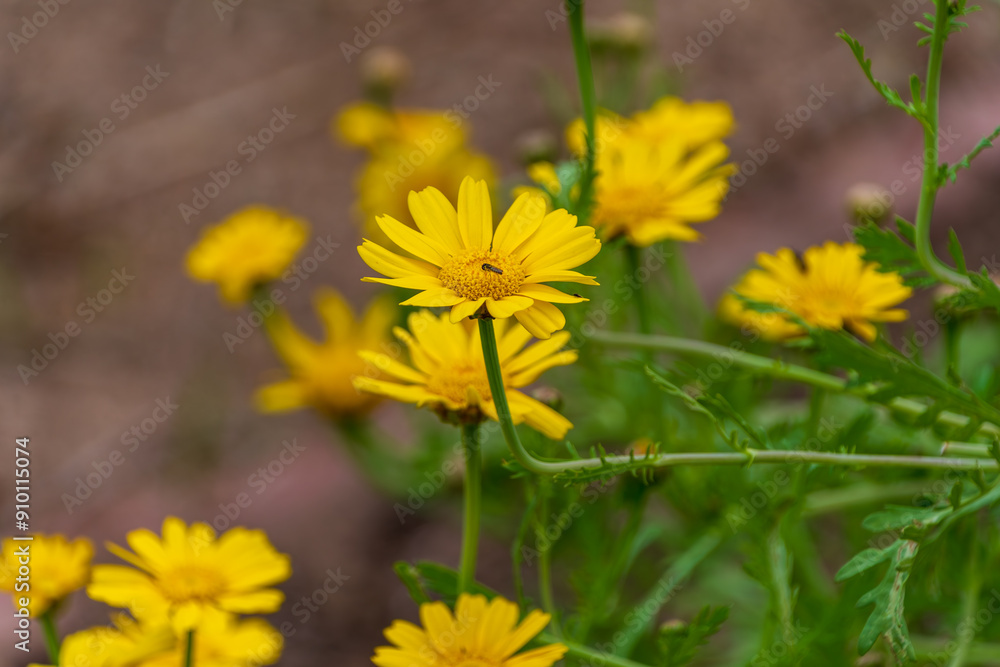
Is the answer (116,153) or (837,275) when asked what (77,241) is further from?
(837,275)

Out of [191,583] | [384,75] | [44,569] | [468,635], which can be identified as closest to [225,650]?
[191,583]

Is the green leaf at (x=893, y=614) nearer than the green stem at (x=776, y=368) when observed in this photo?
Yes

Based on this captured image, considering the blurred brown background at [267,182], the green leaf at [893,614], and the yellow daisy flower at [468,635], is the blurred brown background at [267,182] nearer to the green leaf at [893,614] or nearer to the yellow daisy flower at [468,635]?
the yellow daisy flower at [468,635]

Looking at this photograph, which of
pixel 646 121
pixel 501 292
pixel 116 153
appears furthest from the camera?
pixel 116 153

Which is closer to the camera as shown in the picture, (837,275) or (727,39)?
(837,275)

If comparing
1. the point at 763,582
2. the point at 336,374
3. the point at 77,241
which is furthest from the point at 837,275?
the point at 77,241
